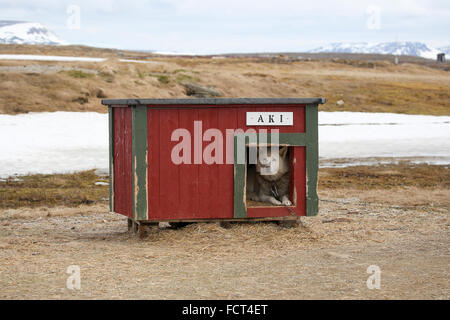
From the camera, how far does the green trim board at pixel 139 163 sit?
10.4 meters

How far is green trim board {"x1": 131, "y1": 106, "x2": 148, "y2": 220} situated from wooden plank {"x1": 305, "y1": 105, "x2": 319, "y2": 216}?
263 centimetres

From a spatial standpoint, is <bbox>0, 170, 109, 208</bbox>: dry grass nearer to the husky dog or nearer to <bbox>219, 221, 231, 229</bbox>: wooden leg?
the husky dog

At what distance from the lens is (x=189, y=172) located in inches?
423

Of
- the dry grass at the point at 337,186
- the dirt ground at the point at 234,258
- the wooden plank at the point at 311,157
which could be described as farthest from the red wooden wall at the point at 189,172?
the dry grass at the point at 337,186

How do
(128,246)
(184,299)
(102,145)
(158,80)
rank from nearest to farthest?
(184,299)
(128,246)
(102,145)
(158,80)

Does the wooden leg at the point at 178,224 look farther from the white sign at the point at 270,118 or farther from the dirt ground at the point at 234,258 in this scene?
the white sign at the point at 270,118

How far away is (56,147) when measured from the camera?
76.4ft

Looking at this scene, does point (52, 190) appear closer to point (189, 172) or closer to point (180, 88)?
point (189, 172)

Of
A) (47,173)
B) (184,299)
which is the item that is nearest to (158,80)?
(47,173)

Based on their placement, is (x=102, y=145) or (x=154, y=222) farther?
(x=102, y=145)

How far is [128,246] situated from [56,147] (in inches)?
543

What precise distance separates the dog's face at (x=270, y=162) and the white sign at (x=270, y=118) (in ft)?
2.47
